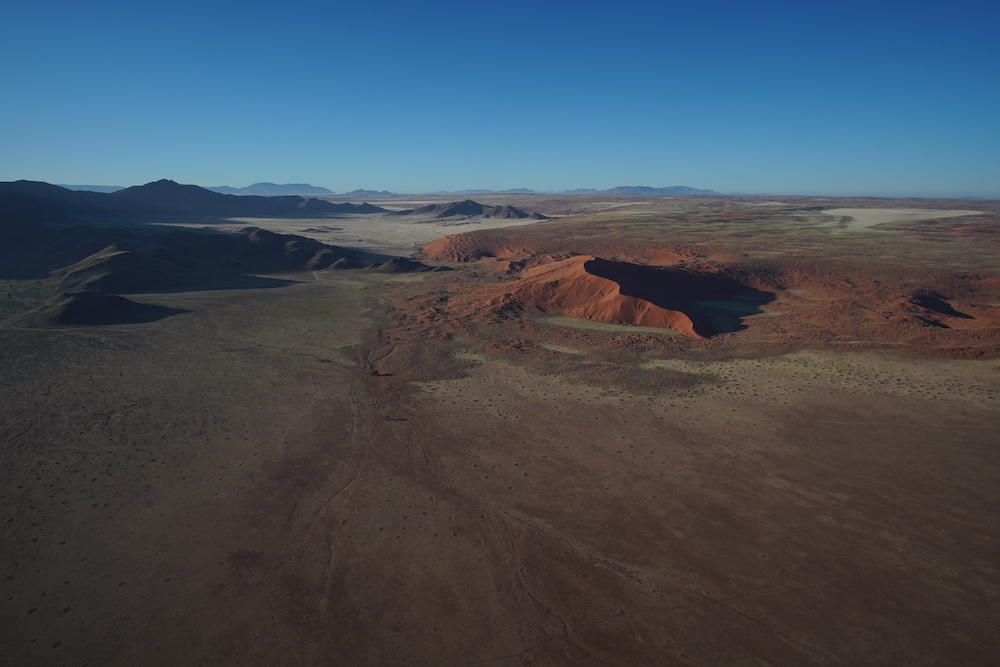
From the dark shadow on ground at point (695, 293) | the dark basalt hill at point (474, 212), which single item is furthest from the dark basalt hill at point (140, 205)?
the dark shadow on ground at point (695, 293)

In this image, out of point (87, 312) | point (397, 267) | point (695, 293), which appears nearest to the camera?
point (87, 312)

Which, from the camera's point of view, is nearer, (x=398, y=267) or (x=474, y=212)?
(x=398, y=267)

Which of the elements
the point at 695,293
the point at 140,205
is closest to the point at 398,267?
the point at 695,293

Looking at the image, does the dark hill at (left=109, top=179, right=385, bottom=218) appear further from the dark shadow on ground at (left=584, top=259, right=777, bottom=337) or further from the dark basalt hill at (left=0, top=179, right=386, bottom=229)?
the dark shadow on ground at (left=584, top=259, right=777, bottom=337)

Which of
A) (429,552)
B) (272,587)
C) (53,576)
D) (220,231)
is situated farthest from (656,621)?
(220,231)

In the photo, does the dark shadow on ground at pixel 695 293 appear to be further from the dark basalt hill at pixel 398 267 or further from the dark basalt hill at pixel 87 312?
the dark basalt hill at pixel 87 312

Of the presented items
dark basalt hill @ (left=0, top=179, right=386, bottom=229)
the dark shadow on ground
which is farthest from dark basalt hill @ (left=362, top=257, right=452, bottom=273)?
dark basalt hill @ (left=0, top=179, right=386, bottom=229)

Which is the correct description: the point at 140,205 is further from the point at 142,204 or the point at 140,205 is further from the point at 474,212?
the point at 474,212
